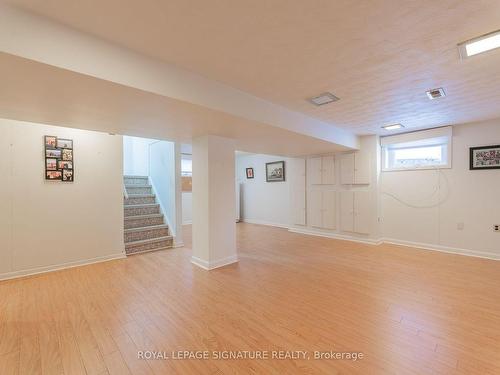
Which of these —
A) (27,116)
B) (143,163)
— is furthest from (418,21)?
(143,163)

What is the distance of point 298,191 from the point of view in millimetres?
6645

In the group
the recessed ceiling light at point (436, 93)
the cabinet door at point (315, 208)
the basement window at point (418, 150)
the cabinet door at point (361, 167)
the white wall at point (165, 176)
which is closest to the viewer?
the recessed ceiling light at point (436, 93)

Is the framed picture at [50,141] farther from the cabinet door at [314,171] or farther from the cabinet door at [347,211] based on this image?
the cabinet door at [347,211]

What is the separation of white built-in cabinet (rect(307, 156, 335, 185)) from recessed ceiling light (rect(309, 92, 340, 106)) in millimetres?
2988

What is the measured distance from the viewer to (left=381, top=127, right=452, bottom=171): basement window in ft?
14.8

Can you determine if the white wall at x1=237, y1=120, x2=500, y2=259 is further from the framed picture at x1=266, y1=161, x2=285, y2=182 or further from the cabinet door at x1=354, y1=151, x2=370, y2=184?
the framed picture at x1=266, y1=161, x2=285, y2=182

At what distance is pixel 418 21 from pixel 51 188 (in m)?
4.89

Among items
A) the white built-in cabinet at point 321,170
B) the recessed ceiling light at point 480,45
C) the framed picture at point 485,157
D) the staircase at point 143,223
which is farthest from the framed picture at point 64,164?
the framed picture at point 485,157

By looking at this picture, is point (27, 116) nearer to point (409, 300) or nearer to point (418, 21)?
point (418, 21)

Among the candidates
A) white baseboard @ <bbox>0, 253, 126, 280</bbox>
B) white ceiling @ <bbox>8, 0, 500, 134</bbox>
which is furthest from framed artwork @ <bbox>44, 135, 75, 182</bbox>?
white ceiling @ <bbox>8, 0, 500, 134</bbox>

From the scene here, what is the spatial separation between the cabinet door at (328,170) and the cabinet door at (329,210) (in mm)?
287

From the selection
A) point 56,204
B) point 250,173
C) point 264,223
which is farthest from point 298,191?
point 56,204

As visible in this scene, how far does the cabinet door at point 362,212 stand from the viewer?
207 inches

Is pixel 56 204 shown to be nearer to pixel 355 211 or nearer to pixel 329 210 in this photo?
pixel 329 210
